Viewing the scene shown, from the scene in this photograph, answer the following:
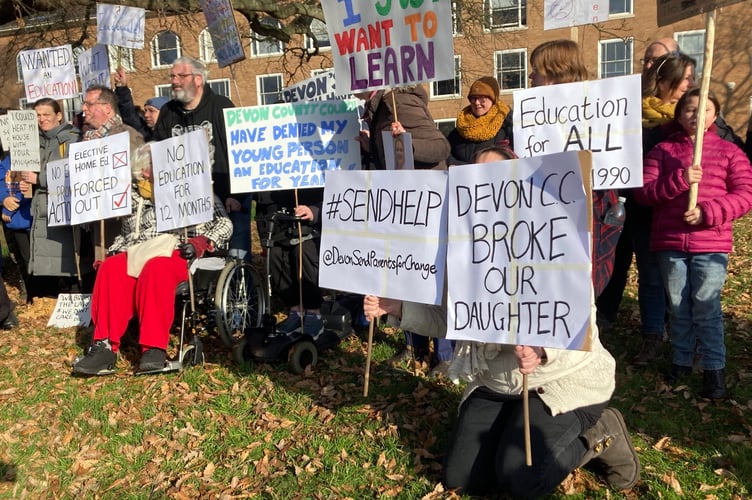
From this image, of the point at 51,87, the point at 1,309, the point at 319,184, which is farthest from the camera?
the point at 51,87

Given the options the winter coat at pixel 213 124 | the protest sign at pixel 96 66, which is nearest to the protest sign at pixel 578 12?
the winter coat at pixel 213 124

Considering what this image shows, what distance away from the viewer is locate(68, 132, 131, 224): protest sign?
5.71 m

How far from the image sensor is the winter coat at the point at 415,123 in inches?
191

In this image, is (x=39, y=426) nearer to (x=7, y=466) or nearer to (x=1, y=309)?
(x=7, y=466)

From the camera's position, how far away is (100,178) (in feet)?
19.2

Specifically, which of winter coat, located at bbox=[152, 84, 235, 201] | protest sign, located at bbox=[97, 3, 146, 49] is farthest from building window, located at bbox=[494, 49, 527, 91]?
winter coat, located at bbox=[152, 84, 235, 201]

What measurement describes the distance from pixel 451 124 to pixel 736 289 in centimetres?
1983

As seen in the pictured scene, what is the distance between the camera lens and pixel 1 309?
682 cm

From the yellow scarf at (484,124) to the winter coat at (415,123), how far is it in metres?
0.38

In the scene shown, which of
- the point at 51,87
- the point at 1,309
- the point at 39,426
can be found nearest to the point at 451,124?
the point at 51,87

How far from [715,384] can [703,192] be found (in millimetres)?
1182

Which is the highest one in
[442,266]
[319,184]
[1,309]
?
[319,184]

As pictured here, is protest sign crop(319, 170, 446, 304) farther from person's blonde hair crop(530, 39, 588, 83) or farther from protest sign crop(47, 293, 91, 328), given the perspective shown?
protest sign crop(47, 293, 91, 328)

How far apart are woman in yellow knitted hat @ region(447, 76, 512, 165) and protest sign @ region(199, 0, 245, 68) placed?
99.1 inches
